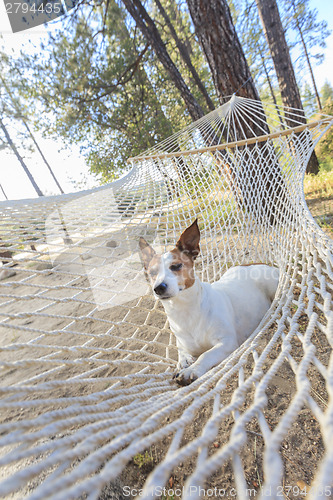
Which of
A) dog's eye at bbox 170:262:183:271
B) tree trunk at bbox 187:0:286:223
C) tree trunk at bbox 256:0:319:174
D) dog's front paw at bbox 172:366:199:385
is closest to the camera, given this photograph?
dog's front paw at bbox 172:366:199:385

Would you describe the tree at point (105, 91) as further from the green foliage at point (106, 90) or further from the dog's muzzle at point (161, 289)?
the dog's muzzle at point (161, 289)

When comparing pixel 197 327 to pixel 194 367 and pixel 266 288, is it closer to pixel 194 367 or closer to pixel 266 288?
pixel 194 367

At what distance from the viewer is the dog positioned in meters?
1.12

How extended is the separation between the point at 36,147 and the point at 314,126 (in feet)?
36.6

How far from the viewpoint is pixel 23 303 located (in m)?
3.75

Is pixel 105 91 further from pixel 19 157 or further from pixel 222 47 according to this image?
pixel 19 157

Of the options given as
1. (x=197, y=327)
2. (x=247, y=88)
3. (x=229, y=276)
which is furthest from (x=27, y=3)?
(x=197, y=327)

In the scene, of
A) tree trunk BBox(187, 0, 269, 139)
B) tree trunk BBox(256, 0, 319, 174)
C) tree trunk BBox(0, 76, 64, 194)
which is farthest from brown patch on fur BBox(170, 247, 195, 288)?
tree trunk BBox(0, 76, 64, 194)

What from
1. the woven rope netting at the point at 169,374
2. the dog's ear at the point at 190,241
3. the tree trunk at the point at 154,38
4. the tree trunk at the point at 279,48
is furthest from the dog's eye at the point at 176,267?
the tree trunk at the point at 279,48

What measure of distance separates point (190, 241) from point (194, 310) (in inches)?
13.8

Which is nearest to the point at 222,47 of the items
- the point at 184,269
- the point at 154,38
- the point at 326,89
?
the point at 154,38

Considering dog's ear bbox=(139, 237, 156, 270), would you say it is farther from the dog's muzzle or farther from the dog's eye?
the dog's muzzle

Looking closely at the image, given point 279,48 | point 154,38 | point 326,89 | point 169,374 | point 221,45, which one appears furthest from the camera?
point 326,89

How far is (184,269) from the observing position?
48.9 inches
